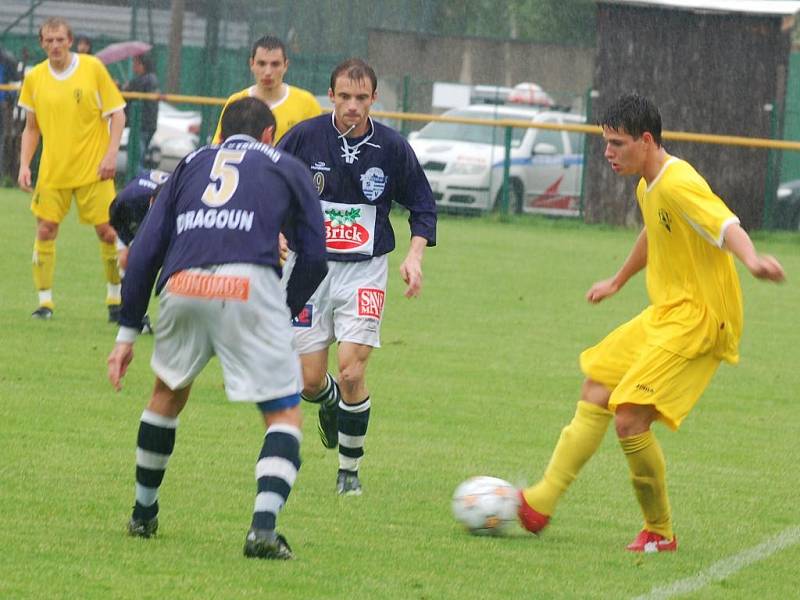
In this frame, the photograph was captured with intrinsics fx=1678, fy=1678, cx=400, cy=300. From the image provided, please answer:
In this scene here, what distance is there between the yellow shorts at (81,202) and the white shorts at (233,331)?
23.6 feet

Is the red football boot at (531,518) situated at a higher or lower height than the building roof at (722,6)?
lower

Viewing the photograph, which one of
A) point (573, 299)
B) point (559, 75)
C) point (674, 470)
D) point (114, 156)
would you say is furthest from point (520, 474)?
point (559, 75)

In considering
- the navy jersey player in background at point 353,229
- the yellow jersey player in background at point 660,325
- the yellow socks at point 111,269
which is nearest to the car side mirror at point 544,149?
the yellow socks at point 111,269

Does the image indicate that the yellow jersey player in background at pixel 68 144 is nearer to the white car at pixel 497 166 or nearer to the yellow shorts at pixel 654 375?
the yellow shorts at pixel 654 375

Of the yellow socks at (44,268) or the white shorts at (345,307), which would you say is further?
the yellow socks at (44,268)

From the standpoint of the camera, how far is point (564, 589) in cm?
565

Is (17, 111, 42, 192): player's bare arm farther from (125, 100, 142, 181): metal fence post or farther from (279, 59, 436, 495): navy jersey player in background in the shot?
(125, 100, 142, 181): metal fence post

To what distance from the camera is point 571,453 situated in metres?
6.50

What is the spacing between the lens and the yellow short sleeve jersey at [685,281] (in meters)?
6.16

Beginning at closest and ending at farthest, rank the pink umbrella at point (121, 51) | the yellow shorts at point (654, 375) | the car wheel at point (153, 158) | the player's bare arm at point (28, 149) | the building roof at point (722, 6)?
the yellow shorts at point (654, 375) → the player's bare arm at point (28, 149) → the building roof at point (722, 6) → the car wheel at point (153, 158) → the pink umbrella at point (121, 51)

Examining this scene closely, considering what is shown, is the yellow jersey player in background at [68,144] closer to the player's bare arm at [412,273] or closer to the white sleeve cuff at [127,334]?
the player's bare arm at [412,273]

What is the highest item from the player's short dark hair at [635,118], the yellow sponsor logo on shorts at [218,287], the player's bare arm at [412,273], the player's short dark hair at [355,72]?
the player's short dark hair at [355,72]

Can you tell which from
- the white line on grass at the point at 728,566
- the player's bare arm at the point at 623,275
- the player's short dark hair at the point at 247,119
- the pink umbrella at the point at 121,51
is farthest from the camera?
the pink umbrella at the point at 121,51

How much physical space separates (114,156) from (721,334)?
7.10m
